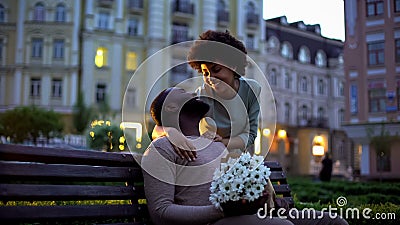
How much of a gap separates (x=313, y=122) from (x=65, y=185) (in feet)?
132

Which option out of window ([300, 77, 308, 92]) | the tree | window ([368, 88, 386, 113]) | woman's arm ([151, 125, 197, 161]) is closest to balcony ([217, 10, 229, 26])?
window ([300, 77, 308, 92])

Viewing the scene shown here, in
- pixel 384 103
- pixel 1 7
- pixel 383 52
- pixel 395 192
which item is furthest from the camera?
pixel 1 7

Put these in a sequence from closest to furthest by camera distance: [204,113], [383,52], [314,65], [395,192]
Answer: [204,113] → [395,192] → [383,52] → [314,65]

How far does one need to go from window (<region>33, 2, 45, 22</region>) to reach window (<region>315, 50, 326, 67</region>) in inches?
842

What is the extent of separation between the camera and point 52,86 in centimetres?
3200

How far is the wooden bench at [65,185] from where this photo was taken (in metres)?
2.56

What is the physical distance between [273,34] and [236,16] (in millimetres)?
5547

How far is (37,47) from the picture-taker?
3158 centimetres

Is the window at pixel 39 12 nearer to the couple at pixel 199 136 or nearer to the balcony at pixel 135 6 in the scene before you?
the balcony at pixel 135 6

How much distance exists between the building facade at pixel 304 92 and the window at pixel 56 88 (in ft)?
47.2

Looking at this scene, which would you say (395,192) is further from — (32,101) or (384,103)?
(32,101)

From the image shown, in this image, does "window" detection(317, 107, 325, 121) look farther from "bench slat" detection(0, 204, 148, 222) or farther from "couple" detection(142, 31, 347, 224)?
"bench slat" detection(0, 204, 148, 222)

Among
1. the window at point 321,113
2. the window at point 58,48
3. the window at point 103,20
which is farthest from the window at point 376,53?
the window at point 321,113

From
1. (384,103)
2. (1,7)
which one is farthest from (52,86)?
(384,103)
